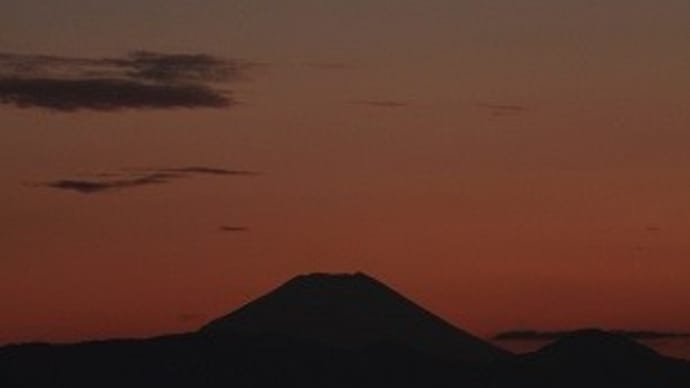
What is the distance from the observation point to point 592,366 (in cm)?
17812

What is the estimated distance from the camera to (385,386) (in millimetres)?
170125

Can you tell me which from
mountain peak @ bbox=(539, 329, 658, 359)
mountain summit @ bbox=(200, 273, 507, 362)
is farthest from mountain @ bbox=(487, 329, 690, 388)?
mountain summit @ bbox=(200, 273, 507, 362)

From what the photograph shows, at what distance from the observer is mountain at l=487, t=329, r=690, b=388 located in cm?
17200

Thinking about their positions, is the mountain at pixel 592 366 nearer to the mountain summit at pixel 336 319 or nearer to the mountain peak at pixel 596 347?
the mountain peak at pixel 596 347

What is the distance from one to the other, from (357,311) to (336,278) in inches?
224

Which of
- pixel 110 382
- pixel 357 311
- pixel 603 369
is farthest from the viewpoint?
pixel 357 311

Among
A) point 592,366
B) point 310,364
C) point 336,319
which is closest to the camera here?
point 310,364

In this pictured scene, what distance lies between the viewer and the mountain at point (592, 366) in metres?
172

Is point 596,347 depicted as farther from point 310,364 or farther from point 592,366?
point 310,364

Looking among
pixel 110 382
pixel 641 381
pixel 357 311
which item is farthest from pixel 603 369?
pixel 110 382

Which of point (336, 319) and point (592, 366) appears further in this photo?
point (336, 319)

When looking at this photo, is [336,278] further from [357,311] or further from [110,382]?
[110,382]

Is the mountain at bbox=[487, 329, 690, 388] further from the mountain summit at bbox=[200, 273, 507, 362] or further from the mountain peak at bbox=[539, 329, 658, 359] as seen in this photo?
the mountain summit at bbox=[200, 273, 507, 362]

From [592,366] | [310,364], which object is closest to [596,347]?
[592,366]
